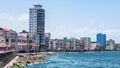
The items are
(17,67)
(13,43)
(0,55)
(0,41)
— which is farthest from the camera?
(13,43)

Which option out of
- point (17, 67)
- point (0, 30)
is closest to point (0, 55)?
point (17, 67)

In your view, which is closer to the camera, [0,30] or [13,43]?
[0,30]

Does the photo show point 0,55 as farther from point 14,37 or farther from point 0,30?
point 14,37

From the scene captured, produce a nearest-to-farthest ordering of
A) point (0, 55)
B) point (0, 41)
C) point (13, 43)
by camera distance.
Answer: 1. point (0, 55)
2. point (0, 41)
3. point (13, 43)

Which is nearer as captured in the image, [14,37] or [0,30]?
[0,30]

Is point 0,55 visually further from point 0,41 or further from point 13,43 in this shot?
point 13,43

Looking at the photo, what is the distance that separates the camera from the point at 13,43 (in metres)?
177

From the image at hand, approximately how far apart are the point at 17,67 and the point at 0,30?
182 feet

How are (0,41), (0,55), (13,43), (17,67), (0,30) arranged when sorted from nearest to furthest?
(0,55) < (17,67) < (0,41) < (0,30) < (13,43)

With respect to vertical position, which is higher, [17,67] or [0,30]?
[0,30]

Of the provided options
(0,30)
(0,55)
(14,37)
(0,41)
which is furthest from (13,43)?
(0,55)

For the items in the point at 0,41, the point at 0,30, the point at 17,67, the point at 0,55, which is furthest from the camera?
the point at 0,30

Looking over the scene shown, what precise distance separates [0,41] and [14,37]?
63643 millimetres

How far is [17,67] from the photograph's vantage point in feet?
281
